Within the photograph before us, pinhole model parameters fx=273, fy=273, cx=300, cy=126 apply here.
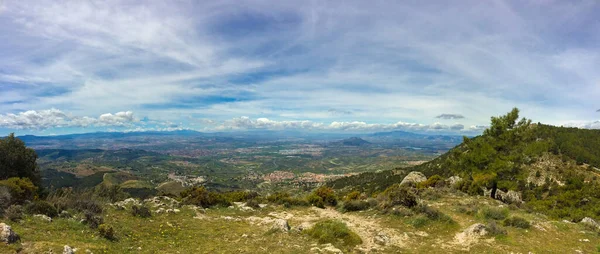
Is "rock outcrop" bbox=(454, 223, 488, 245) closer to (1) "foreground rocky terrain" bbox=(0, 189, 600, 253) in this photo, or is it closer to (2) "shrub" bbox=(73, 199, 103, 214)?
Result: (1) "foreground rocky terrain" bbox=(0, 189, 600, 253)

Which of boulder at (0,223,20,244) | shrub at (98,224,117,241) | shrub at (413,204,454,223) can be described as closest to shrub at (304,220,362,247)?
shrub at (413,204,454,223)

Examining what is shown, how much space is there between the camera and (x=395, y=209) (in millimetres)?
20609

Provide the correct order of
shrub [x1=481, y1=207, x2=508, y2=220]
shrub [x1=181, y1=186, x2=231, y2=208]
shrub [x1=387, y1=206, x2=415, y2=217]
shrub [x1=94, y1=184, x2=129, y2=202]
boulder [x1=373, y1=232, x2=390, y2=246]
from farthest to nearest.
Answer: shrub [x1=181, y1=186, x2=231, y2=208]
shrub [x1=94, y1=184, x2=129, y2=202]
shrub [x1=387, y1=206, x2=415, y2=217]
shrub [x1=481, y1=207, x2=508, y2=220]
boulder [x1=373, y1=232, x2=390, y2=246]

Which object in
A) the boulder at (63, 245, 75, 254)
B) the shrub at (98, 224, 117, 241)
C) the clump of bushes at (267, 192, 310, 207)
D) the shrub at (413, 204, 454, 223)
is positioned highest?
the boulder at (63, 245, 75, 254)

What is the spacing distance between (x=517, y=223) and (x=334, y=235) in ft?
38.0

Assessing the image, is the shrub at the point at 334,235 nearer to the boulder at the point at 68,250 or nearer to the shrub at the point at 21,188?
the boulder at the point at 68,250

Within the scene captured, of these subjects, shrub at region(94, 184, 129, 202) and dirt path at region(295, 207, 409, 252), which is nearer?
dirt path at region(295, 207, 409, 252)

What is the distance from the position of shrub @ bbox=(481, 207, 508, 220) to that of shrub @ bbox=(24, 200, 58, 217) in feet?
86.9

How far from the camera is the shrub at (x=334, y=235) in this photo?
46.7ft

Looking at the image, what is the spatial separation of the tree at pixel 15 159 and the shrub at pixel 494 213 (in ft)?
145

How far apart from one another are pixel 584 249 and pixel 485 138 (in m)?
17.8

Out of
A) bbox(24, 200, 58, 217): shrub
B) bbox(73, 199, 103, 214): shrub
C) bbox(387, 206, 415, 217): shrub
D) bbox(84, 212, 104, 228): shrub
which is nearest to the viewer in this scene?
→ bbox(84, 212, 104, 228): shrub

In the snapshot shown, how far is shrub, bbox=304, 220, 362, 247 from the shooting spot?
46.7 ft

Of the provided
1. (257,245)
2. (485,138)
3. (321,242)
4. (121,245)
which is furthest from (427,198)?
(121,245)
